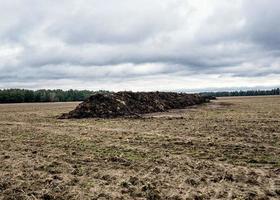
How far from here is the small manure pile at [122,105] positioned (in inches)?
974

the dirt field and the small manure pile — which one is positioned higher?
the small manure pile

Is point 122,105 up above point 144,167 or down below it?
above

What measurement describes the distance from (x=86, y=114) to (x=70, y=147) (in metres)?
13.8

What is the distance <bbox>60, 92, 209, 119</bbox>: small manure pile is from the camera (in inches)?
974

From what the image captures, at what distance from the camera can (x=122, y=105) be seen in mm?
26297

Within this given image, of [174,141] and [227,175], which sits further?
[174,141]

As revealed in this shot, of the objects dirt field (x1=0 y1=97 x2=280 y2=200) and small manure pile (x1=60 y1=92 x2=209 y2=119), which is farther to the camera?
small manure pile (x1=60 y1=92 x2=209 y2=119)

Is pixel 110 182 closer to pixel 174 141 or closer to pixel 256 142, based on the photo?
pixel 174 141

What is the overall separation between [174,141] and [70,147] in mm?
3703

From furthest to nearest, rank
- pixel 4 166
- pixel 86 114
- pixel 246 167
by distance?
pixel 86 114 → pixel 4 166 → pixel 246 167

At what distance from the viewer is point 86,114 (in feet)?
81.0

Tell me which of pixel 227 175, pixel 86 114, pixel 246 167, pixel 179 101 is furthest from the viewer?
pixel 179 101

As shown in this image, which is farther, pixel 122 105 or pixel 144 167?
pixel 122 105

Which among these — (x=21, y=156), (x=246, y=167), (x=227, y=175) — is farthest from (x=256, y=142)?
(x=21, y=156)
